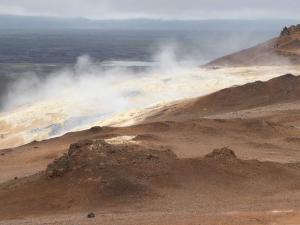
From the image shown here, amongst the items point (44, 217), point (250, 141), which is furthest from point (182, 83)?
point (44, 217)

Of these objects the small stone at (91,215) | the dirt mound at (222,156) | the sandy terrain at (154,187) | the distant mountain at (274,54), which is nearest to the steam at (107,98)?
the distant mountain at (274,54)

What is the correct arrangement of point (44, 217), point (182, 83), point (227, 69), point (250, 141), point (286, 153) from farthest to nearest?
point (227, 69) < point (182, 83) < point (250, 141) < point (286, 153) < point (44, 217)

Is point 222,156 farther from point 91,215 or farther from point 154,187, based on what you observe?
point 91,215

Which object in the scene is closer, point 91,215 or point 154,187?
point 91,215

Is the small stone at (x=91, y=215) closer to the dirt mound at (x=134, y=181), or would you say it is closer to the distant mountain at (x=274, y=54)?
the dirt mound at (x=134, y=181)

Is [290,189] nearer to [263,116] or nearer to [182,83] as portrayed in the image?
[263,116]

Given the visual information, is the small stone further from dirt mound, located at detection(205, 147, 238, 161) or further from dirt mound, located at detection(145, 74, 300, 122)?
dirt mound, located at detection(145, 74, 300, 122)

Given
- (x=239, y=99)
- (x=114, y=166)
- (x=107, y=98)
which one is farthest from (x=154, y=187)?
(x=107, y=98)

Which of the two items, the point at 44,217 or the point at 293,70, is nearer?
the point at 44,217
